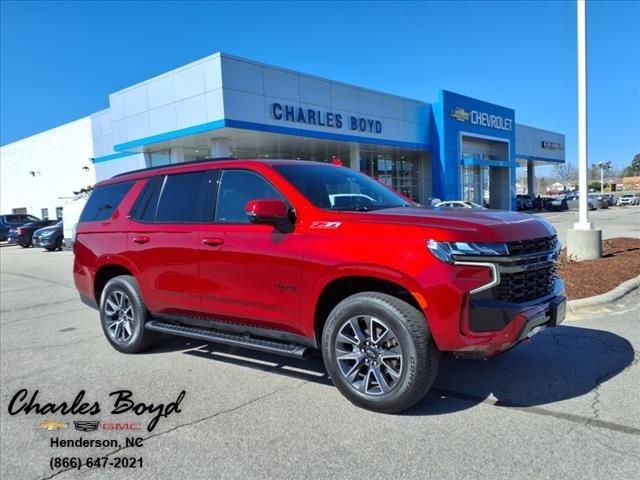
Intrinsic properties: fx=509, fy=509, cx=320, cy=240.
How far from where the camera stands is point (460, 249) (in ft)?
11.3

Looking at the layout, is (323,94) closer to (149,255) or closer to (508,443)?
(149,255)

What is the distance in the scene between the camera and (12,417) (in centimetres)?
416

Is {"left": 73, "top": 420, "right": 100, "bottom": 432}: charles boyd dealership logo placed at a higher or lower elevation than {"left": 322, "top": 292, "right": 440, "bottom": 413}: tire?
lower

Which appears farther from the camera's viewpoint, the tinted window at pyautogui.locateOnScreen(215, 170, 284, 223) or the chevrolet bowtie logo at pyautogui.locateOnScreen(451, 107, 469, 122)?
the chevrolet bowtie logo at pyautogui.locateOnScreen(451, 107, 469, 122)

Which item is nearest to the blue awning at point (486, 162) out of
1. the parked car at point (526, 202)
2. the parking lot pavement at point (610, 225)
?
the parking lot pavement at point (610, 225)

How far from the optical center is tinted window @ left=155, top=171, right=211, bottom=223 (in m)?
5.02

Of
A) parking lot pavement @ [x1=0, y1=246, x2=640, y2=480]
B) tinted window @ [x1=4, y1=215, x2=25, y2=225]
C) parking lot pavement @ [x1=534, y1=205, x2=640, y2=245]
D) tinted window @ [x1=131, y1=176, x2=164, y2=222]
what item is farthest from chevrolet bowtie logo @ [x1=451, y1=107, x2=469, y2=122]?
tinted window @ [x1=131, y1=176, x2=164, y2=222]

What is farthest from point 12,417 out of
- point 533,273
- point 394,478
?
point 533,273

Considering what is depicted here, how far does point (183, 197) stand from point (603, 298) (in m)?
5.59

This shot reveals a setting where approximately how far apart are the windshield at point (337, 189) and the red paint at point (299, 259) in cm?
13

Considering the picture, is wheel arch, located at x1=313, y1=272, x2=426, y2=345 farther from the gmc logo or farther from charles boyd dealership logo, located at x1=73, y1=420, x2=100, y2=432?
charles boyd dealership logo, located at x1=73, y1=420, x2=100, y2=432

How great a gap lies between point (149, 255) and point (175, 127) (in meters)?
18.5

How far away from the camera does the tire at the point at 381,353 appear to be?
359 centimetres

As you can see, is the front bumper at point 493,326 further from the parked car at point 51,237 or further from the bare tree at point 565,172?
the bare tree at point 565,172
